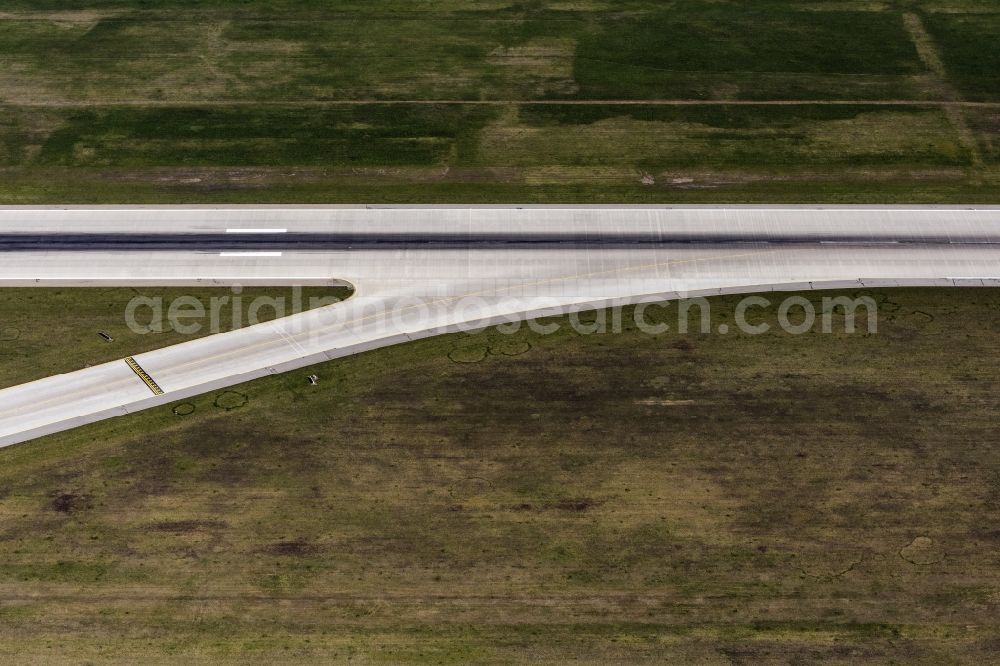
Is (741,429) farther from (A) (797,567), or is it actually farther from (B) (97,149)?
(B) (97,149)

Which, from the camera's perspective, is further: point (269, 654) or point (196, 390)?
point (196, 390)

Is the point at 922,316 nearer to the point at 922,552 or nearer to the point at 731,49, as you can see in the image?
the point at 922,552

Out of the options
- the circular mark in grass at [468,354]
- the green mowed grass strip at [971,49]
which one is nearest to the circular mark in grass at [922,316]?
the green mowed grass strip at [971,49]

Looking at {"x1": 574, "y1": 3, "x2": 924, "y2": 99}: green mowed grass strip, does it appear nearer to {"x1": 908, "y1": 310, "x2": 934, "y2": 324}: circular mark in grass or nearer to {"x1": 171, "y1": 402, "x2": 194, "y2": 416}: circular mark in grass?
{"x1": 908, "y1": 310, "x2": 934, "y2": 324}: circular mark in grass

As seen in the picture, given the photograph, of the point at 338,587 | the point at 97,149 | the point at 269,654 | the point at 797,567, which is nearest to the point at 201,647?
the point at 269,654

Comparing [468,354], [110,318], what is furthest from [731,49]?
[110,318]

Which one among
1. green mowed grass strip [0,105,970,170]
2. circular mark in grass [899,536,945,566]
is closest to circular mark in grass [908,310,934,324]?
→ green mowed grass strip [0,105,970,170]
